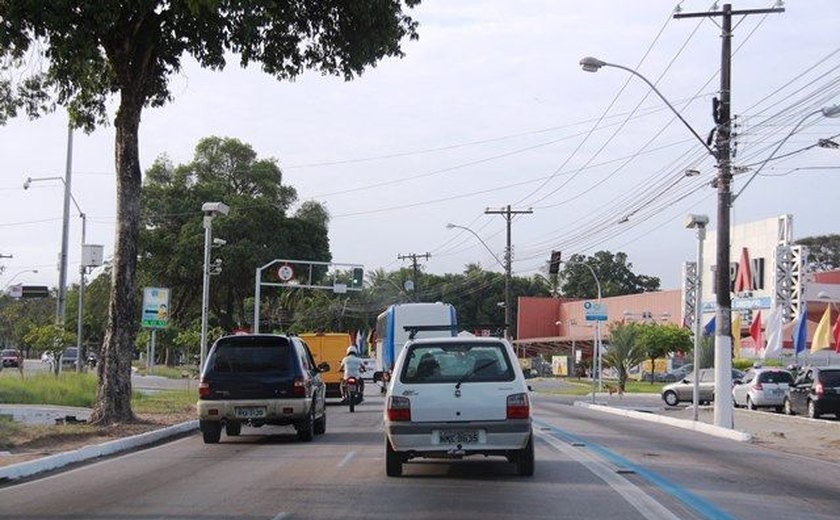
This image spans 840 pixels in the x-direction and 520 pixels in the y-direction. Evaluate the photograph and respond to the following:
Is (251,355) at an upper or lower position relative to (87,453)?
upper

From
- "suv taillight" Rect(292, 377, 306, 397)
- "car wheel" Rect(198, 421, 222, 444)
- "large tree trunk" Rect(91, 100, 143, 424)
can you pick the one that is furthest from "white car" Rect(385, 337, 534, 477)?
"large tree trunk" Rect(91, 100, 143, 424)

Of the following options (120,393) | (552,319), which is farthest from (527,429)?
(552,319)

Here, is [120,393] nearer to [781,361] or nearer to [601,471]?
[601,471]

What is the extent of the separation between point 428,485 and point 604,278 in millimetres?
111202

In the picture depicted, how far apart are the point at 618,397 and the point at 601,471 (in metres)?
33.6

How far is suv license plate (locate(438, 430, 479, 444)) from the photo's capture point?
1262 cm

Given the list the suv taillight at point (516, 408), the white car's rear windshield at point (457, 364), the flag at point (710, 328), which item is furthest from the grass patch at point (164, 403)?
the flag at point (710, 328)

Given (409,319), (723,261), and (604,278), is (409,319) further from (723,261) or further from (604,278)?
(604,278)

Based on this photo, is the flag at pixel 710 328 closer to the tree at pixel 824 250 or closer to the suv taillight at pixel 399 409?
the suv taillight at pixel 399 409

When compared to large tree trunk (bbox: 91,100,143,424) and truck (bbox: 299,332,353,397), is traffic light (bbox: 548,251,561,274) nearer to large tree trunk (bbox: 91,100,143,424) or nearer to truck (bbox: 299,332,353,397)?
truck (bbox: 299,332,353,397)

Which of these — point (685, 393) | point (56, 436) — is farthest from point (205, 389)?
point (685, 393)

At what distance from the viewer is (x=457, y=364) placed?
42.4ft

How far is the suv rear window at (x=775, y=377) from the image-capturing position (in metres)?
35.5

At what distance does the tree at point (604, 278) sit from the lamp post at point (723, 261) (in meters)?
91.8
